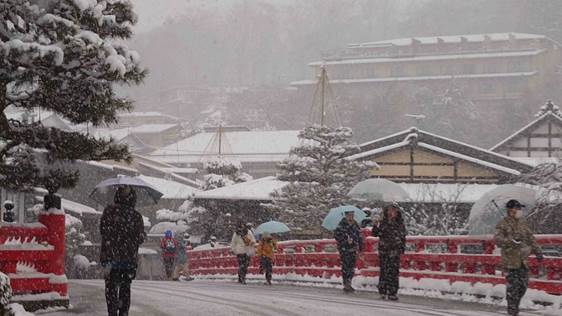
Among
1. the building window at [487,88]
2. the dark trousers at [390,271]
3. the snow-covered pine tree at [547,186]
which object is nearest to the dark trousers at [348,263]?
the dark trousers at [390,271]

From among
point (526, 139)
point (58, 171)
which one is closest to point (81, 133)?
point (58, 171)

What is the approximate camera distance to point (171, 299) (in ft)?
43.3

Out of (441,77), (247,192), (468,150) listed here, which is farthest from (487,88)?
(247,192)

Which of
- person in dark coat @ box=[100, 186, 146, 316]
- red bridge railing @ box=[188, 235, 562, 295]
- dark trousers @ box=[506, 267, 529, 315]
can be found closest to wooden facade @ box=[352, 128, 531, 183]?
red bridge railing @ box=[188, 235, 562, 295]

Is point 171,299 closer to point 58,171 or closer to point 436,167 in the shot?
point 58,171

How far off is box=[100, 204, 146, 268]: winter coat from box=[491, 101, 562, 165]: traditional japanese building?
3368 centimetres

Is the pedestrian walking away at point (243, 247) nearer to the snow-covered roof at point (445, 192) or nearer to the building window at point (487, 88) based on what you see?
the snow-covered roof at point (445, 192)

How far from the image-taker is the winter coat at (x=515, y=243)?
470 inches

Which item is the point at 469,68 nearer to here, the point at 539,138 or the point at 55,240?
the point at 539,138

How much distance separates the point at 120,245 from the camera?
9539 millimetres

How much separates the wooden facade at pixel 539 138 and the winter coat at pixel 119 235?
3414 cm

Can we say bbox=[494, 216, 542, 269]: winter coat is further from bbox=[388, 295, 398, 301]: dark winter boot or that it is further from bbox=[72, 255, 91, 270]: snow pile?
bbox=[72, 255, 91, 270]: snow pile

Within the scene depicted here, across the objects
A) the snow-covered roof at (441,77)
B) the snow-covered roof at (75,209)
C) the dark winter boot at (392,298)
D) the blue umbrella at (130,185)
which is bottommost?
the dark winter boot at (392,298)

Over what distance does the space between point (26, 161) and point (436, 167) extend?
2574cm
